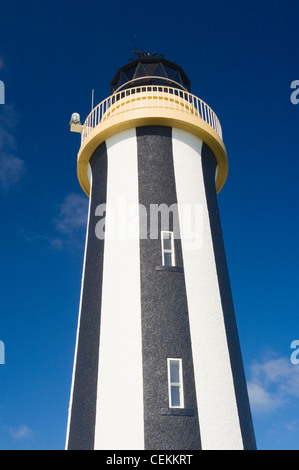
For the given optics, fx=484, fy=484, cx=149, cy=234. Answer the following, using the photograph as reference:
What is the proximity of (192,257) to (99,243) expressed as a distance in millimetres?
2521

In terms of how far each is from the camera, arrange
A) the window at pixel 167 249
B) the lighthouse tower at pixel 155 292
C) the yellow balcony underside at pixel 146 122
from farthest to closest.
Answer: the yellow balcony underside at pixel 146 122 → the window at pixel 167 249 → the lighthouse tower at pixel 155 292

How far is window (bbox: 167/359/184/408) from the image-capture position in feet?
33.6

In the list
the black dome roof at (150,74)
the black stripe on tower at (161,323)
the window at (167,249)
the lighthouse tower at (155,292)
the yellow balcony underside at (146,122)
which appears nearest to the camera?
the black stripe on tower at (161,323)

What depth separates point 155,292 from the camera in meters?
11.4

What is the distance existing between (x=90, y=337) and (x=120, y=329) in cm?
97

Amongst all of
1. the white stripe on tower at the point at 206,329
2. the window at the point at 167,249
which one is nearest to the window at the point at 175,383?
the white stripe on tower at the point at 206,329

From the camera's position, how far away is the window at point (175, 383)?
1024cm

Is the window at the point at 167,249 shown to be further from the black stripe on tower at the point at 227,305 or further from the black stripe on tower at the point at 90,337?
the black stripe on tower at the point at 90,337

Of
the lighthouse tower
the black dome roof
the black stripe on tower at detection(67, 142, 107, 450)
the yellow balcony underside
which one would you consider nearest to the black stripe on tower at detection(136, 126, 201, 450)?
the lighthouse tower

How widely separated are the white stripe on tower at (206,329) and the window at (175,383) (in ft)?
1.21

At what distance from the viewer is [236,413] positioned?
10.6 m

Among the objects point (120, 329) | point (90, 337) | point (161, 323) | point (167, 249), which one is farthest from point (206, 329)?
point (90, 337)

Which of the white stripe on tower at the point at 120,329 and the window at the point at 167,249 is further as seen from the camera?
the window at the point at 167,249
